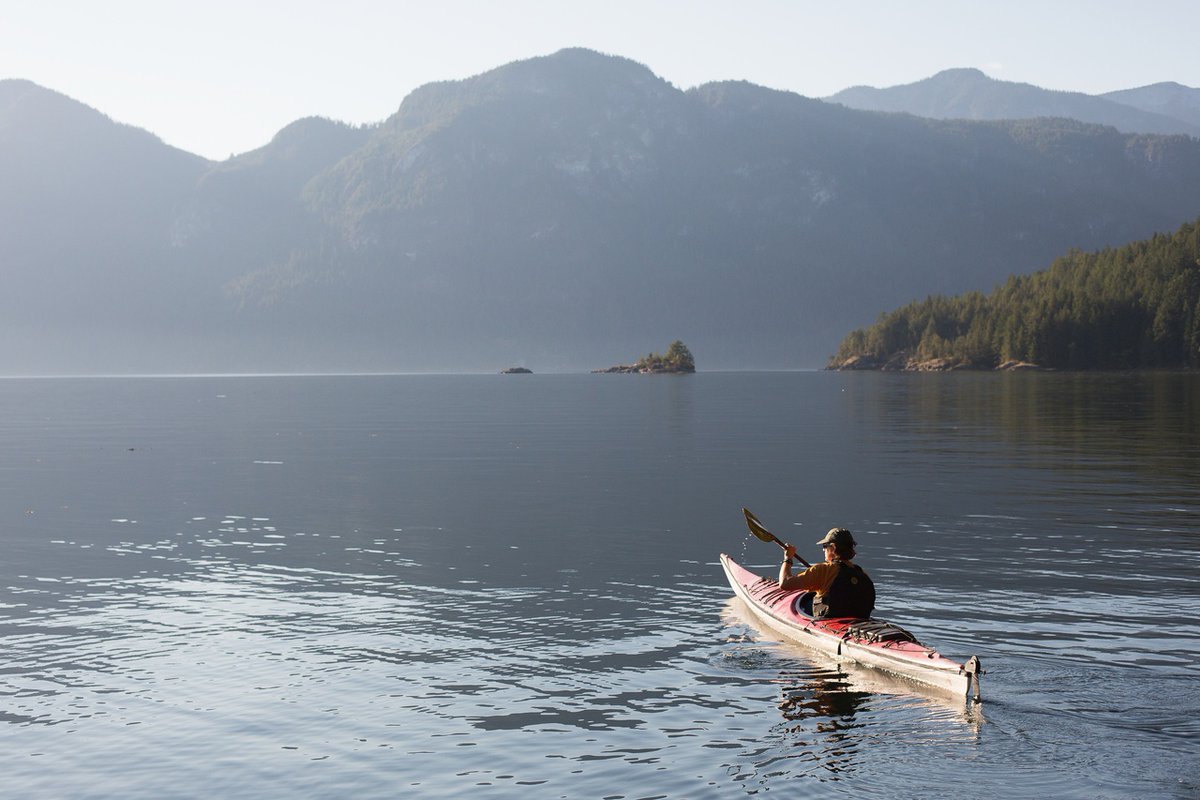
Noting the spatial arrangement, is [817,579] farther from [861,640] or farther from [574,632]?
[574,632]

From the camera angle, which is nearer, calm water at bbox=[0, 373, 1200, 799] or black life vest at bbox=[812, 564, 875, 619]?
calm water at bbox=[0, 373, 1200, 799]

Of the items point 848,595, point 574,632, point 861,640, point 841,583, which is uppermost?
point 841,583

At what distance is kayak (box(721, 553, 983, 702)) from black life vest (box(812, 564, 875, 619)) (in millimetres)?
227

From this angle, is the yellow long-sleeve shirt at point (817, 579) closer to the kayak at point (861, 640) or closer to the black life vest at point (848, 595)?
the black life vest at point (848, 595)

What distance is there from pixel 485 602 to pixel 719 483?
86.2 feet

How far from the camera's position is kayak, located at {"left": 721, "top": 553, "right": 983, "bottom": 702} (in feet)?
65.2

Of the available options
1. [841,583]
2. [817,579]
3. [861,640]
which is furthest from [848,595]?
[861,640]

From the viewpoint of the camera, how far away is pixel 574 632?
2570 cm

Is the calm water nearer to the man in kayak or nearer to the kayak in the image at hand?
the kayak

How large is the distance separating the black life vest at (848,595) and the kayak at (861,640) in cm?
23

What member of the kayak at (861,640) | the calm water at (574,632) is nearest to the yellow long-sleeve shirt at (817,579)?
the kayak at (861,640)

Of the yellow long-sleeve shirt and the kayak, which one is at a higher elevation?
the yellow long-sleeve shirt

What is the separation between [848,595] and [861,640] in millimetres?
1588

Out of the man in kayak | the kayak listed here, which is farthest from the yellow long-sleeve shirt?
the kayak
